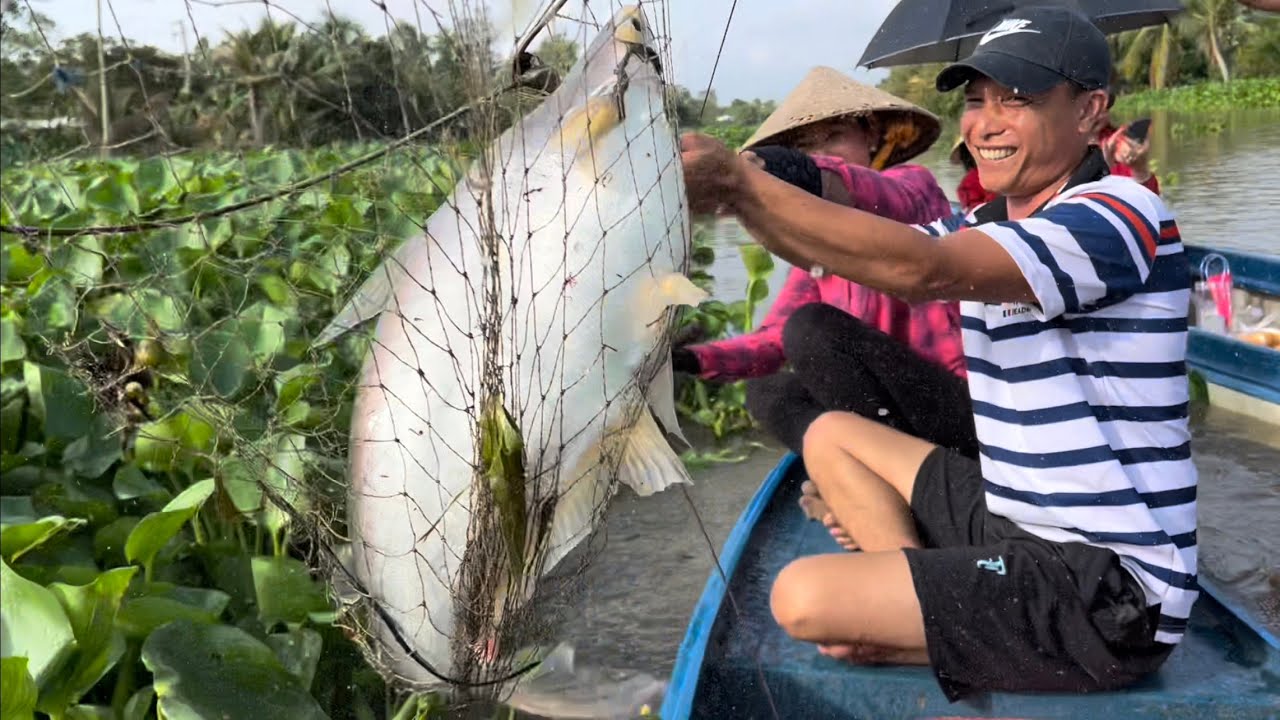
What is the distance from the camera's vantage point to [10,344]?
339 centimetres

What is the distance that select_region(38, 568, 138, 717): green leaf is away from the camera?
1815mm

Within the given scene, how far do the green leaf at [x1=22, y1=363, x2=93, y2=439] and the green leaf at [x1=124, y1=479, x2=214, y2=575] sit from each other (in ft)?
3.12

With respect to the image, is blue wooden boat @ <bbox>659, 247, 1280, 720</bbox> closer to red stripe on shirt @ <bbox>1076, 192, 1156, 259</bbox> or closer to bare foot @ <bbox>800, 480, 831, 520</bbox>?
bare foot @ <bbox>800, 480, 831, 520</bbox>

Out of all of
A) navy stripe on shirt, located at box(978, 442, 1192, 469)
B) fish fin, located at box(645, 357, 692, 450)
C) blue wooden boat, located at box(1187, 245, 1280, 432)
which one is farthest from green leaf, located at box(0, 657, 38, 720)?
blue wooden boat, located at box(1187, 245, 1280, 432)

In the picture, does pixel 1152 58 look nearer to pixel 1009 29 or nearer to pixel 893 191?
pixel 893 191

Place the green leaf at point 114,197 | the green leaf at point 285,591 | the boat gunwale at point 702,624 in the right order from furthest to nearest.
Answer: the green leaf at point 114,197 < the green leaf at point 285,591 < the boat gunwale at point 702,624

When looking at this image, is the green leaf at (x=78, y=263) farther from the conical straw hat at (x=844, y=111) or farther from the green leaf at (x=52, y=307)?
the conical straw hat at (x=844, y=111)

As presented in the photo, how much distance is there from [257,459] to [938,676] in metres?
1.27

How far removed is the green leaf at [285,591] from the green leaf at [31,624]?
2.04ft

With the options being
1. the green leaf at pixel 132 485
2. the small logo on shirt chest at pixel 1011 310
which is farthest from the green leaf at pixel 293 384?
the small logo on shirt chest at pixel 1011 310

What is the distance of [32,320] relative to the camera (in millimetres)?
3441

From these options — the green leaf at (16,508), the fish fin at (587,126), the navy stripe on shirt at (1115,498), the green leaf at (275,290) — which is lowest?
the green leaf at (16,508)

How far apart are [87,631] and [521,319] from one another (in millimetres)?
942

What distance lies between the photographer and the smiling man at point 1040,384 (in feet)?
A: 5.60
